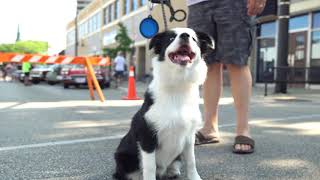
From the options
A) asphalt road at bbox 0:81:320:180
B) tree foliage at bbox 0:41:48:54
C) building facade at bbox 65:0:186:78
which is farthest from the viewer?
tree foliage at bbox 0:41:48:54

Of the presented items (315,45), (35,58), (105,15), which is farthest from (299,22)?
(105,15)

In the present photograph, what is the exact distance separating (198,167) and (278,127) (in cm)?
263

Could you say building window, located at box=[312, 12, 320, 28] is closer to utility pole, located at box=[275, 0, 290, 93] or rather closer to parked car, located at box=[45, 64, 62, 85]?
utility pole, located at box=[275, 0, 290, 93]

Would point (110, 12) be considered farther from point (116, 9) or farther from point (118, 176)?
point (118, 176)

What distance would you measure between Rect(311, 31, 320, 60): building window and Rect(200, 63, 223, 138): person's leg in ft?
51.1

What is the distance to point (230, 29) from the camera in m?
4.58

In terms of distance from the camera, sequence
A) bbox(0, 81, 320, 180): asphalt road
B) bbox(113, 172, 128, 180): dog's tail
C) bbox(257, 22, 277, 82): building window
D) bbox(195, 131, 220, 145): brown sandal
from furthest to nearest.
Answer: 1. bbox(257, 22, 277, 82): building window
2. bbox(195, 131, 220, 145): brown sandal
3. bbox(0, 81, 320, 180): asphalt road
4. bbox(113, 172, 128, 180): dog's tail

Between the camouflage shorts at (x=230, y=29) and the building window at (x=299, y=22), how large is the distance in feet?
54.2

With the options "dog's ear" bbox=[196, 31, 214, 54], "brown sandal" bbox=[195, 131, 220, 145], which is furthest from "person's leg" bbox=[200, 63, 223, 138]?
"dog's ear" bbox=[196, 31, 214, 54]

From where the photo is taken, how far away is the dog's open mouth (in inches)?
122

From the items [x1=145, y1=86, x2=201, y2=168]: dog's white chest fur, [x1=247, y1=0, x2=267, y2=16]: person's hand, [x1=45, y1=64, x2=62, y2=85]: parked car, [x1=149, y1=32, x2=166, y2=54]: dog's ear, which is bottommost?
[x1=45, y1=64, x2=62, y2=85]: parked car

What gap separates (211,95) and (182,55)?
1791mm

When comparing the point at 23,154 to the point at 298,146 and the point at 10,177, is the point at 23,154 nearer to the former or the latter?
the point at 10,177

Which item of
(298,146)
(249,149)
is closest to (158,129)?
(249,149)
